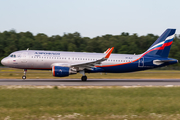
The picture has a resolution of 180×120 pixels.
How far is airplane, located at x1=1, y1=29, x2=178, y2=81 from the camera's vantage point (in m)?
28.4

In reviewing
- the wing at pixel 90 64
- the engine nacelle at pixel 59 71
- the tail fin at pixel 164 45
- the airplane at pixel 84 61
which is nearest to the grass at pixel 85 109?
the engine nacelle at pixel 59 71

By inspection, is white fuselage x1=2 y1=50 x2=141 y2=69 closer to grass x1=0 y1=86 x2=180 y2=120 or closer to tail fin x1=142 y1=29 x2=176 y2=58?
tail fin x1=142 y1=29 x2=176 y2=58

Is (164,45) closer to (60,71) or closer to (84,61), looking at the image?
(84,61)

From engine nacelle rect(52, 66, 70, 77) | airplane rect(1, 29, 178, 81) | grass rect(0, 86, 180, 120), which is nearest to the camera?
grass rect(0, 86, 180, 120)

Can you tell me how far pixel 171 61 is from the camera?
103ft

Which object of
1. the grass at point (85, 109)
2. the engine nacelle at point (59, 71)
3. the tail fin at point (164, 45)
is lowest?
the grass at point (85, 109)

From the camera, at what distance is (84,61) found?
3002cm

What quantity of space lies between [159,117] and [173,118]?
0.59m

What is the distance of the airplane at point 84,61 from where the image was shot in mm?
28413

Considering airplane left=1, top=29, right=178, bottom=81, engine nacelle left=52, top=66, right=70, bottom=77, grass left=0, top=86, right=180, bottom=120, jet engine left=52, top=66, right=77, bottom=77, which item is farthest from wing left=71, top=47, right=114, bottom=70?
grass left=0, top=86, right=180, bottom=120

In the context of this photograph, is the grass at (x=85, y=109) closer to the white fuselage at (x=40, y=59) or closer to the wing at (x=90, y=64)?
the wing at (x=90, y=64)

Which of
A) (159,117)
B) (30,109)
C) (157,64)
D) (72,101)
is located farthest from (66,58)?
(159,117)

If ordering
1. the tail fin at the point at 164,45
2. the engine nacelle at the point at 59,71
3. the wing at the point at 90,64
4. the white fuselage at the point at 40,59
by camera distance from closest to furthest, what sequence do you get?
the engine nacelle at the point at 59,71 < the wing at the point at 90,64 < the white fuselage at the point at 40,59 < the tail fin at the point at 164,45

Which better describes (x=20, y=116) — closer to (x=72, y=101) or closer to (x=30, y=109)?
(x=30, y=109)
